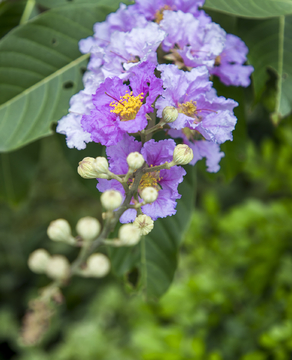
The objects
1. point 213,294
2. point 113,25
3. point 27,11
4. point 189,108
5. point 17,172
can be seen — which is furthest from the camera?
point 213,294

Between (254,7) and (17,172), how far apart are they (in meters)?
0.87

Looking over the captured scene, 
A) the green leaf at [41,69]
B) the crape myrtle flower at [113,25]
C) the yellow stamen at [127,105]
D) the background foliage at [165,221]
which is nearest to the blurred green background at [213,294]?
the background foliage at [165,221]

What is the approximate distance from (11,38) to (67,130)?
Answer: 13.4 inches

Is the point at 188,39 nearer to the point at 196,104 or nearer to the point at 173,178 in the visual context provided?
the point at 196,104

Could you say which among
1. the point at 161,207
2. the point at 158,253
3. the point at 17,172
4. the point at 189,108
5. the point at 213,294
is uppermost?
the point at 189,108

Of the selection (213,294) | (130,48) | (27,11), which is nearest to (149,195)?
(130,48)

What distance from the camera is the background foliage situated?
74 centimetres

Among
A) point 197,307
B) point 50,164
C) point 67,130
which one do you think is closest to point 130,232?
point 67,130

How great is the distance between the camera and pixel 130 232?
20.0 inches

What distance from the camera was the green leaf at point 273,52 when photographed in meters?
0.76

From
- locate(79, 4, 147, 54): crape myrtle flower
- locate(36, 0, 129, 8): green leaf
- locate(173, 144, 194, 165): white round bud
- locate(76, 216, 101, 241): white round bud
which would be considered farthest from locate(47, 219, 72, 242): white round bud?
locate(36, 0, 129, 8): green leaf

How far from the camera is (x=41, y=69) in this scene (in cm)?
76

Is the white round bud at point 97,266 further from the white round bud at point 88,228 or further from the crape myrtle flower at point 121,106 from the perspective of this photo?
the crape myrtle flower at point 121,106

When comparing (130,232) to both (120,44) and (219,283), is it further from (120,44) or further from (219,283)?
(219,283)
